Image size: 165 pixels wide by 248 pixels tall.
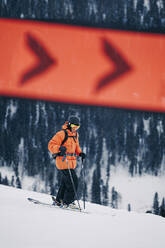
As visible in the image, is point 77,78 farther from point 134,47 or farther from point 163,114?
point 163,114

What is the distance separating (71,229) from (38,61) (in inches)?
96.5

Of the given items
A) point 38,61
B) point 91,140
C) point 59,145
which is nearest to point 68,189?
point 59,145

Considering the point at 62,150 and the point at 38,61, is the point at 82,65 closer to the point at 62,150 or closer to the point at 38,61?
the point at 38,61

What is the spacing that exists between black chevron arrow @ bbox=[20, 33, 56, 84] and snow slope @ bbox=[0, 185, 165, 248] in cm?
175

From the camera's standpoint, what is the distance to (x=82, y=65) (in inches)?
150

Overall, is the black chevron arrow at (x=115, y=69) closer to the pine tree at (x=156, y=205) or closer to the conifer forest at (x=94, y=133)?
the conifer forest at (x=94, y=133)

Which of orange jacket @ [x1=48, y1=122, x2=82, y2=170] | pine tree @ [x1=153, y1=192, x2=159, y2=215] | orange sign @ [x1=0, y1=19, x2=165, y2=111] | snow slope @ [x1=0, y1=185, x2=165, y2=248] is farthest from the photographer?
orange sign @ [x1=0, y1=19, x2=165, y2=111]

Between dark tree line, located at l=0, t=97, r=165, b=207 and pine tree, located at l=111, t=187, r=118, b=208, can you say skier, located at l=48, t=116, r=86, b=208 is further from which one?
pine tree, located at l=111, t=187, r=118, b=208

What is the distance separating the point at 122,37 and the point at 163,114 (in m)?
1.19

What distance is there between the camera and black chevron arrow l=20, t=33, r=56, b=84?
3854 mm

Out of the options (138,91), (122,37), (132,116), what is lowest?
(132,116)

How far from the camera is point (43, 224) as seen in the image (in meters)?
2.22

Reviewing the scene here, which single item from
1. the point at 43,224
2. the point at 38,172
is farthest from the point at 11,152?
the point at 43,224

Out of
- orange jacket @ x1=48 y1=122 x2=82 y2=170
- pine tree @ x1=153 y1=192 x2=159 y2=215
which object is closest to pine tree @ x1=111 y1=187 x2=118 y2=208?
pine tree @ x1=153 y1=192 x2=159 y2=215
